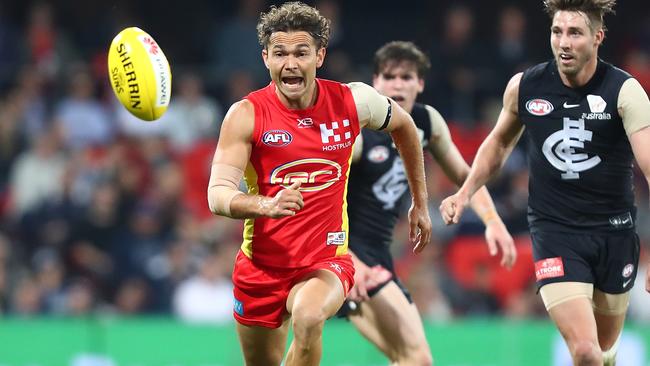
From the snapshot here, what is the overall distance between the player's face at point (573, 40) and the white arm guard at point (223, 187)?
190 cm

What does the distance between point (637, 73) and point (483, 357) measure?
4.36 meters

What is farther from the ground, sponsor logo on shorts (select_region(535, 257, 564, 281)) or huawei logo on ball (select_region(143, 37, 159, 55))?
huawei logo on ball (select_region(143, 37, 159, 55))

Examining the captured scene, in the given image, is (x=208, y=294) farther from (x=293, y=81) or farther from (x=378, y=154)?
(x=293, y=81)

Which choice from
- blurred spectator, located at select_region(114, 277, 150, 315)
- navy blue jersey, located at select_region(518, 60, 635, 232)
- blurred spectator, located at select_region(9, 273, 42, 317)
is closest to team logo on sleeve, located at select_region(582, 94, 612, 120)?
navy blue jersey, located at select_region(518, 60, 635, 232)

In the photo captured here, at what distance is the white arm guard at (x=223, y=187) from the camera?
6.10 m

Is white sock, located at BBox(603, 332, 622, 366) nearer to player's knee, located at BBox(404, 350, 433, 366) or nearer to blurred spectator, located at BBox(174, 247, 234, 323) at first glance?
player's knee, located at BBox(404, 350, 433, 366)

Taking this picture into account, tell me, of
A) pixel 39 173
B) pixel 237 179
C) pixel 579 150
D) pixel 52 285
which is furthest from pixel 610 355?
pixel 39 173

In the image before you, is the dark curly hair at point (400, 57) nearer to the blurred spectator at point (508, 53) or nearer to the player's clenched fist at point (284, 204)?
the player's clenched fist at point (284, 204)

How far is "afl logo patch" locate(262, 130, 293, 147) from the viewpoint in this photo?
640cm

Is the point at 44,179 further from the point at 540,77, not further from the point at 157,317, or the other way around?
the point at 540,77

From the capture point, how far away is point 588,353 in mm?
6578

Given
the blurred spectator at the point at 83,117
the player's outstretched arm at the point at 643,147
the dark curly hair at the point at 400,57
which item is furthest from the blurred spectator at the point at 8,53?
the player's outstretched arm at the point at 643,147

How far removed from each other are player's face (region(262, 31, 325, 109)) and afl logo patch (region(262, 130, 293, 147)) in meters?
0.21

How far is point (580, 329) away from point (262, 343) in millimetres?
1716
